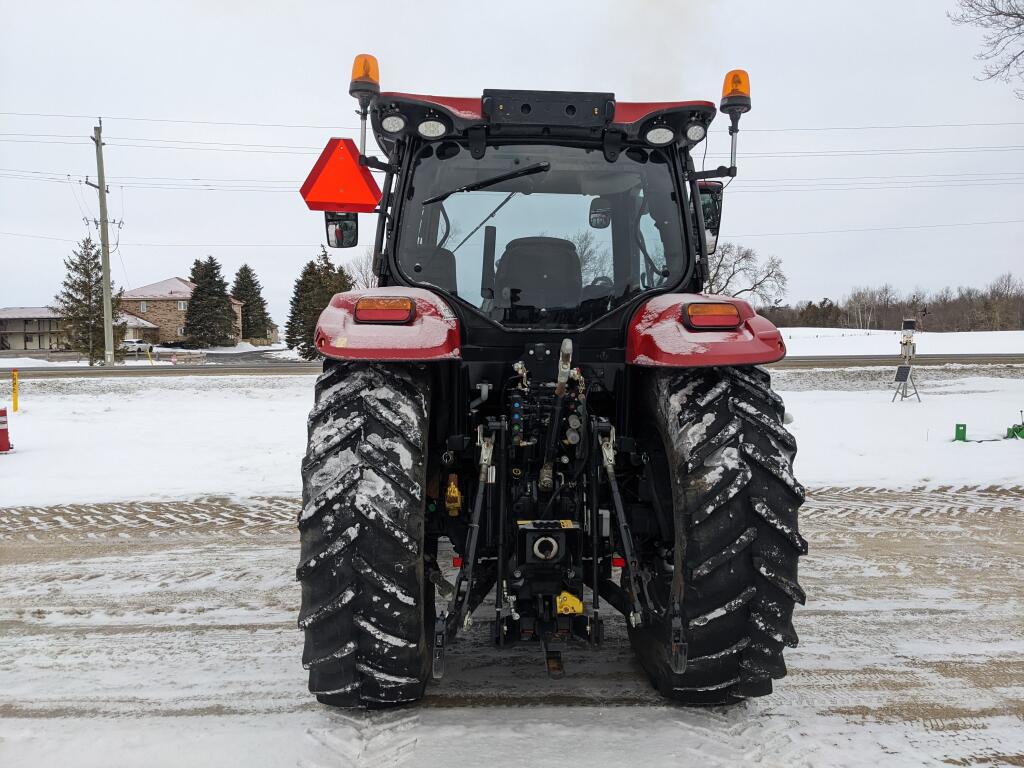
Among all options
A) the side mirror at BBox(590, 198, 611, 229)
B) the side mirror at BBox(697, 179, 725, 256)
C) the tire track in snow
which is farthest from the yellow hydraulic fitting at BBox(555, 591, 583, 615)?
the side mirror at BBox(697, 179, 725, 256)

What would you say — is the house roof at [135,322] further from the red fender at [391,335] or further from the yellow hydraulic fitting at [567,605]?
the yellow hydraulic fitting at [567,605]

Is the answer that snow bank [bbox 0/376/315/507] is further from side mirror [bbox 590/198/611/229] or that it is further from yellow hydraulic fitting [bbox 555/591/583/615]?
yellow hydraulic fitting [bbox 555/591/583/615]

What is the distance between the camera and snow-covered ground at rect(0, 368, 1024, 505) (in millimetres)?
7785

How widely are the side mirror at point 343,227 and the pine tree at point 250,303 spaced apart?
76.5 meters

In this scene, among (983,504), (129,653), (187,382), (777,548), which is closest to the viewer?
(777,548)

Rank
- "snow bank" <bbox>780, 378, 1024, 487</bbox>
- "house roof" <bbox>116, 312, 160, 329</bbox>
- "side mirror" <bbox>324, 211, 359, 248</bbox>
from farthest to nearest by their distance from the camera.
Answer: "house roof" <bbox>116, 312, 160, 329</bbox>, "snow bank" <bbox>780, 378, 1024, 487</bbox>, "side mirror" <bbox>324, 211, 359, 248</bbox>

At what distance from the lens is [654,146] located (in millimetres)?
3367

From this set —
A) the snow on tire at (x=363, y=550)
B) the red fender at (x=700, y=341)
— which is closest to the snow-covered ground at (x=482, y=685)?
the snow on tire at (x=363, y=550)

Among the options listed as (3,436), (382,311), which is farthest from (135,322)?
(382,311)

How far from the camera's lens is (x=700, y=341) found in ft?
8.54

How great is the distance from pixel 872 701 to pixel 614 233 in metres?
2.27

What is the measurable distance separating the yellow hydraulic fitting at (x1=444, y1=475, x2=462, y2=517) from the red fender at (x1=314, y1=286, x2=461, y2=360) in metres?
0.60

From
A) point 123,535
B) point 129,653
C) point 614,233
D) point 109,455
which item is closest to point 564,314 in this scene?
point 614,233

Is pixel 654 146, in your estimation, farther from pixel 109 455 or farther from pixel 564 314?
pixel 109 455
